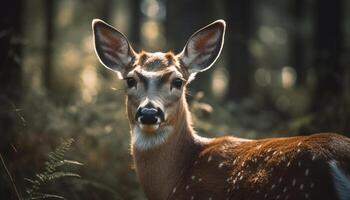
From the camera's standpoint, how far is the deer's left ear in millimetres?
8203

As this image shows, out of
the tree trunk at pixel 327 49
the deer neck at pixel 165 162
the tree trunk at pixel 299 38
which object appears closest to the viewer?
the deer neck at pixel 165 162

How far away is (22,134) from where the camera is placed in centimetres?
920

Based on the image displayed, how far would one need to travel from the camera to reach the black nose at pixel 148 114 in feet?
22.3

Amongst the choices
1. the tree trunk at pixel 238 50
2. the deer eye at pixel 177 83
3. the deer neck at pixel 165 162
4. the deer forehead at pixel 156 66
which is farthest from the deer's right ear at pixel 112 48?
the tree trunk at pixel 238 50

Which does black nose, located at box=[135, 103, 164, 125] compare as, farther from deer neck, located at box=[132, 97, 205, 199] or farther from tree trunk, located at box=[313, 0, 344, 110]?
tree trunk, located at box=[313, 0, 344, 110]

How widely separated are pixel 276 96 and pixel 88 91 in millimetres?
13157

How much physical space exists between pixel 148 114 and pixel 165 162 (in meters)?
0.86

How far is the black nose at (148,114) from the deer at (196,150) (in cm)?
1

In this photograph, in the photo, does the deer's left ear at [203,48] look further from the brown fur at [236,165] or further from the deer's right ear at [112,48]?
the deer's right ear at [112,48]

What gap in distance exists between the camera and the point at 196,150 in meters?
7.66

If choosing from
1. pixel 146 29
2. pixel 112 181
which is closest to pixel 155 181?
pixel 112 181

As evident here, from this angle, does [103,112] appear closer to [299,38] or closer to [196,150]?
[196,150]

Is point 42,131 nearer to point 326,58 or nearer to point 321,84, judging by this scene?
point 326,58

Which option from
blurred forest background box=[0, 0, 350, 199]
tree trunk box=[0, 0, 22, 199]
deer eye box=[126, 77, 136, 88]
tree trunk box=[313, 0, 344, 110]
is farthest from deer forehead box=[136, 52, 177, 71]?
tree trunk box=[313, 0, 344, 110]
